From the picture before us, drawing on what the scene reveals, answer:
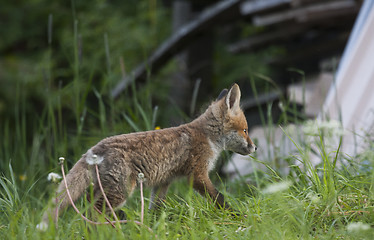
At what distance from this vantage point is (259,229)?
253 cm

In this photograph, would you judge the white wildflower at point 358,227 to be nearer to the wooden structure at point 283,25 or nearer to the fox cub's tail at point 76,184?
the fox cub's tail at point 76,184

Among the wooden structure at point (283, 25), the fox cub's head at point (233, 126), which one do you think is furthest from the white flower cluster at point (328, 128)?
the wooden structure at point (283, 25)

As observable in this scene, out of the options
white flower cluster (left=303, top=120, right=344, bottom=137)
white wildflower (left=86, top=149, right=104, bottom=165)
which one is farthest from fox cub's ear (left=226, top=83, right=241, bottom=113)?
white wildflower (left=86, top=149, right=104, bottom=165)

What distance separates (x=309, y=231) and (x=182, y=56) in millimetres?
6801

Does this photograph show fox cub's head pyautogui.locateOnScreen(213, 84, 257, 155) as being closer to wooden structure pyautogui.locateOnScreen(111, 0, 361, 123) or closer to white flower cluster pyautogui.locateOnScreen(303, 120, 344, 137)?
white flower cluster pyautogui.locateOnScreen(303, 120, 344, 137)

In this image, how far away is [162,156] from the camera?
3.12 m

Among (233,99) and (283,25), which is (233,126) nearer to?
(233,99)

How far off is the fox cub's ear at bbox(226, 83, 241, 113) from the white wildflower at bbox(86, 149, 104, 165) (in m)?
1.03

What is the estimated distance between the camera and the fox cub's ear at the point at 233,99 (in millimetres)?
3383

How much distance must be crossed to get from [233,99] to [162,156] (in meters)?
0.71

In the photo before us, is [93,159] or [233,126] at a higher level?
[93,159]

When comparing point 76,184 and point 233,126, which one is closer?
point 76,184

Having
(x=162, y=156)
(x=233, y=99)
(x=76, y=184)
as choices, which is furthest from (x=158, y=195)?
A: (x=233, y=99)

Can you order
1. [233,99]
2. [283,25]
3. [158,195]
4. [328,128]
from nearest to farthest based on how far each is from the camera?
[158,195], [233,99], [328,128], [283,25]
